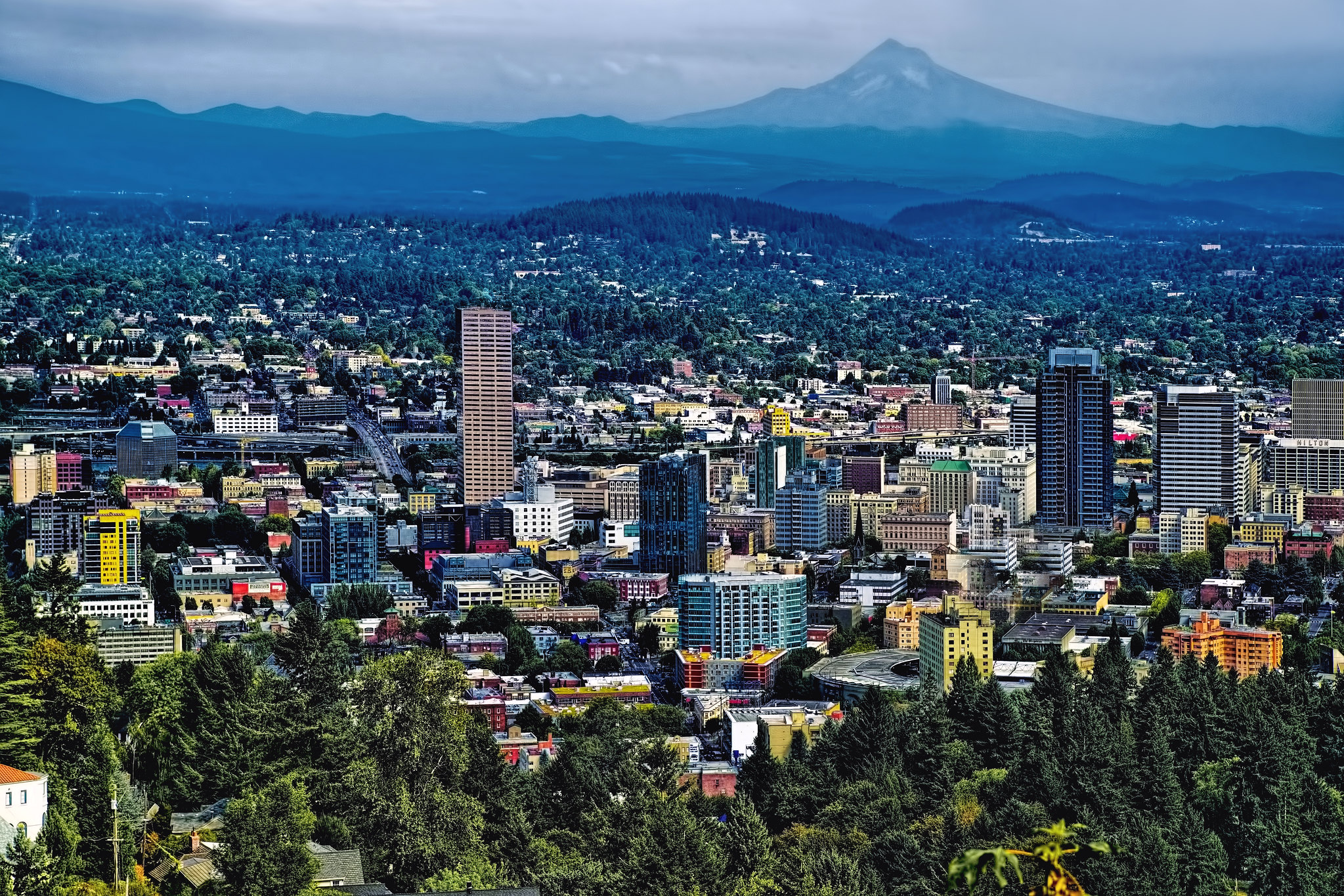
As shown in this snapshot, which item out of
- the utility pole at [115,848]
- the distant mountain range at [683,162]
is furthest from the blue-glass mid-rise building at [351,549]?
the distant mountain range at [683,162]

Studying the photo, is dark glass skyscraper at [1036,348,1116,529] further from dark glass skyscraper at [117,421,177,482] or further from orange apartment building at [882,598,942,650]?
dark glass skyscraper at [117,421,177,482]

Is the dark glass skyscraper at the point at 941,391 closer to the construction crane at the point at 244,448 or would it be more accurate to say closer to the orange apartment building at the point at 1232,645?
the construction crane at the point at 244,448

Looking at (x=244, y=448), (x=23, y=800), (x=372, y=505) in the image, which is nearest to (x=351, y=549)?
(x=372, y=505)

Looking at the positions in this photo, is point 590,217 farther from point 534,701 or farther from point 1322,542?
point 534,701

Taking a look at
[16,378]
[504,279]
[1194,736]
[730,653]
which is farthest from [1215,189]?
[1194,736]

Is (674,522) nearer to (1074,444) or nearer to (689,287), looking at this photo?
(1074,444)

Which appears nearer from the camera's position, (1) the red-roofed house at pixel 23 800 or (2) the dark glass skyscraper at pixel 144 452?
(1) the red-roofed house at pixel 23 800
